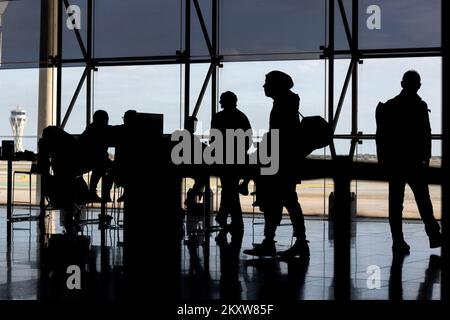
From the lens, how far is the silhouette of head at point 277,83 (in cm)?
551

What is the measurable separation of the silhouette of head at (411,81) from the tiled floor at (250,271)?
1.20 metres

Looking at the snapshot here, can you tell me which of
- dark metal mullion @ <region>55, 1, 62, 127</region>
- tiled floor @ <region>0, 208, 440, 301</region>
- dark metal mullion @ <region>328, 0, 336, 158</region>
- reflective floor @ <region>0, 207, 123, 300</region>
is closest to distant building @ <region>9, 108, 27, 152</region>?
dark metal mullion @ <region>55, 1, 62, 127</region>

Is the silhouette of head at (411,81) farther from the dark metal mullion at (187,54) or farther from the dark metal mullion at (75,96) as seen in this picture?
the dark metal mullion at (75,96)

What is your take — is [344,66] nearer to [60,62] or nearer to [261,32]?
[261,32]

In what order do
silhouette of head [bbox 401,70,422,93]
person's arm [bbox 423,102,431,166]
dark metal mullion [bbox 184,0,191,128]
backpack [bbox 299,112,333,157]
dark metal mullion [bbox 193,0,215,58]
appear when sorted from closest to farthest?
backpack [bbox 299,112,333,157], person's arm [bbox 423,102,431,166], silhouette of head [bbox 401,70,422,93], dark metal mullion [bbox 193,0,215,58], dark metal mullion [bbox 184,0,191,128]

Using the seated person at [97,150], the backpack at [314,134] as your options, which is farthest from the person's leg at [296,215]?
the seated person at [97,150]

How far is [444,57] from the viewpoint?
1.53 m

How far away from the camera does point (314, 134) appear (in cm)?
482

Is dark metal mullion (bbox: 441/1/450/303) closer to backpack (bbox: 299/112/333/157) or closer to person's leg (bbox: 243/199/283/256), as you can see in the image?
backpack (bbox: 299/112/333/157)

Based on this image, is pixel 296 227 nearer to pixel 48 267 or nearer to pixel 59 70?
pixel 48 267

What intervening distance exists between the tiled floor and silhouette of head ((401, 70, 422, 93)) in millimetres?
1205

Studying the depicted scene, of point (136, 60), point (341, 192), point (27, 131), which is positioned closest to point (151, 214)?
point (341, 192)

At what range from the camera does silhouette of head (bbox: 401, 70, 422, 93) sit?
19.0ft

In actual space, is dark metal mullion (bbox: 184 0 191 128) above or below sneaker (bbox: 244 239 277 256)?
above
